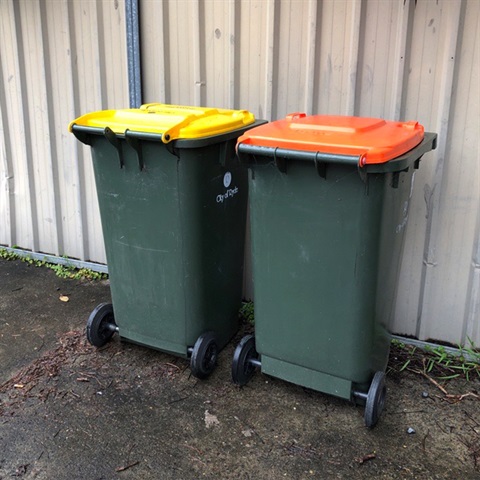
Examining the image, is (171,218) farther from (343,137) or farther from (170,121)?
(343,137)

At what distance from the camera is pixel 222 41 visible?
3654mm

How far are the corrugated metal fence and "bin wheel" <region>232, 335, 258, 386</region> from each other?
1.09 meters

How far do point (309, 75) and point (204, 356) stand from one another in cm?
185

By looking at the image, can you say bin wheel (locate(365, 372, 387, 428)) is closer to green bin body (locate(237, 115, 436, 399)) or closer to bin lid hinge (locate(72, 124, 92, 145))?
green bin body (locate(237, 115, 436, 399))

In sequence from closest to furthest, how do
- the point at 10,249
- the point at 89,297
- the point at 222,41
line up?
the point at 222,41 < the point at 89,297 < the point at 10,249

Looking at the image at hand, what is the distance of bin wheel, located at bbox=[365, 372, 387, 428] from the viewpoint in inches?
109

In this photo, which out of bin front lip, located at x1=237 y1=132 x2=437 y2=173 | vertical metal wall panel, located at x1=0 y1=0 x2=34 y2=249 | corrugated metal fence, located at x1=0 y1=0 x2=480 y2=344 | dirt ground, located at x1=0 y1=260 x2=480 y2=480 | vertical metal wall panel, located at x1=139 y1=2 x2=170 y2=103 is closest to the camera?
bin front lip, located at x1=237 y1=132 x2=437 y2=173

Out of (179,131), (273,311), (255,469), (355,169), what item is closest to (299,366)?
(273,311)

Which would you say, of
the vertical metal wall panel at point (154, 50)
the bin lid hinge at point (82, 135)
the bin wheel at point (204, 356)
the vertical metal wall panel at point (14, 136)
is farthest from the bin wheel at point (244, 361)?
the vertical metal wall panel at point (14, 136)

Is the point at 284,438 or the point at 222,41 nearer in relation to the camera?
the point at 284,438

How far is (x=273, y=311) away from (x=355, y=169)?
0.91m

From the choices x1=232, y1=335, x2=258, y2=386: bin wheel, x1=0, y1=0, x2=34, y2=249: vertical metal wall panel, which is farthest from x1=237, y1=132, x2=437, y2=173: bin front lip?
x1=0, y1=0, x2=34, y2=249: vertical metal wall panel

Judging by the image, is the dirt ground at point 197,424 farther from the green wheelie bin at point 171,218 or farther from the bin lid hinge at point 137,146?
the bin lid hinge at point 137,146

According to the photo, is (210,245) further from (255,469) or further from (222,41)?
(222,41)
